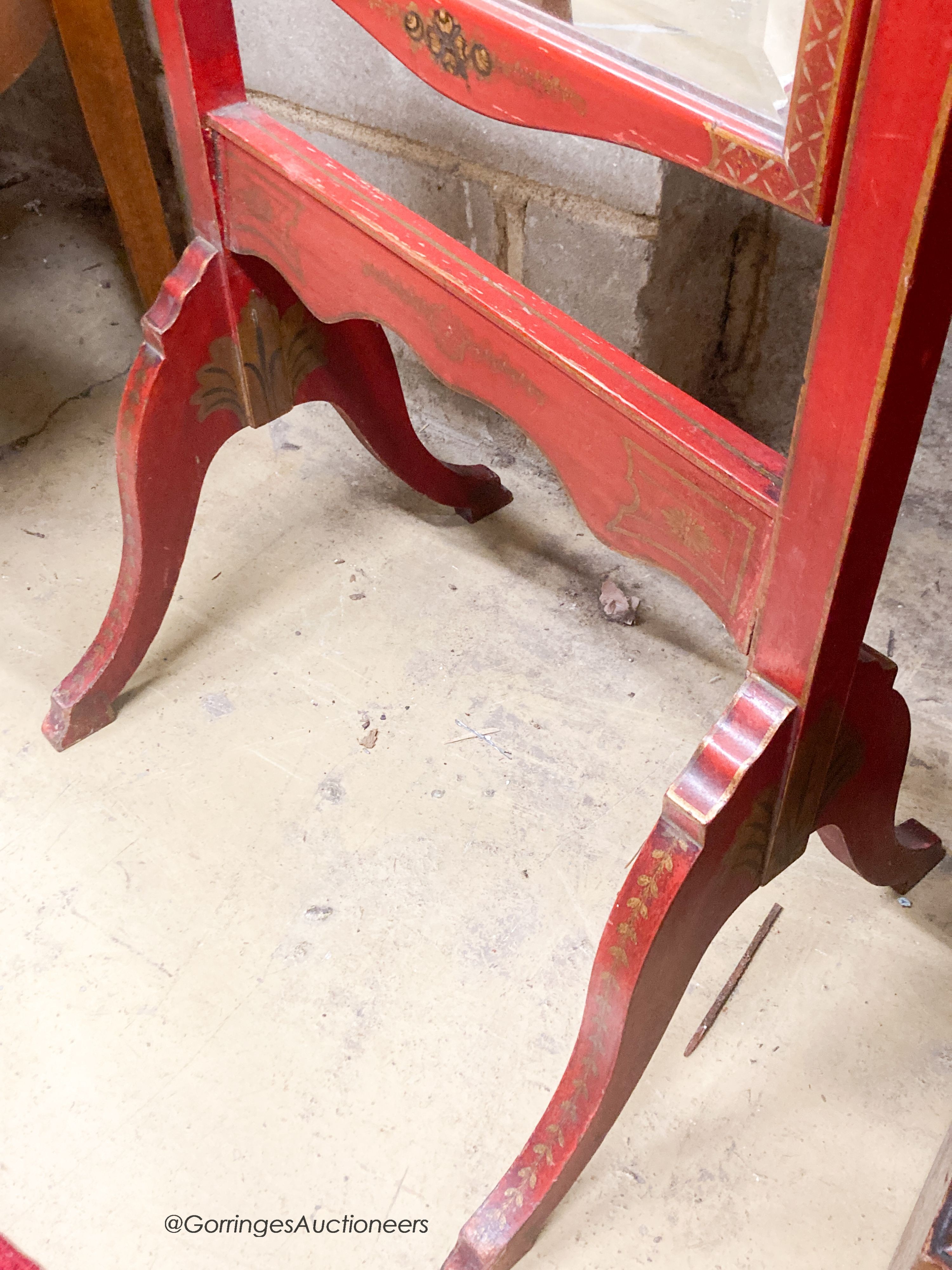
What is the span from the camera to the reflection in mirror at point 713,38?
59 cm

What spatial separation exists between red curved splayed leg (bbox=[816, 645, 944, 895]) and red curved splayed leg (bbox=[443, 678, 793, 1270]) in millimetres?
104

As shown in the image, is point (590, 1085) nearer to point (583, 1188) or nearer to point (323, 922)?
point (583, 1188)

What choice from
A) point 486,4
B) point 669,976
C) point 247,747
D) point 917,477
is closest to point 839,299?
point 486,4

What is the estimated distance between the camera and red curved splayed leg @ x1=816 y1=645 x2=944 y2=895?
0.83 metres

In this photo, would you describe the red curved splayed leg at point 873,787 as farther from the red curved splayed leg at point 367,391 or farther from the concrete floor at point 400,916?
the red curved splayed leg at point 367,391

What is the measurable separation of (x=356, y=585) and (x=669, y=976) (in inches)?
32.5

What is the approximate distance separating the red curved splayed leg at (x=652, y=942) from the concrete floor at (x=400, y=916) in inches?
3.1

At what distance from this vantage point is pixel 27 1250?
97cm

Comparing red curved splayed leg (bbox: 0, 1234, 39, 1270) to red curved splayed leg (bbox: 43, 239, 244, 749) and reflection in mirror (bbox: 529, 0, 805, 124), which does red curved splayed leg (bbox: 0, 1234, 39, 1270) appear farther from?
reflection in mirror (bbox: 529, 0, 805, 124)

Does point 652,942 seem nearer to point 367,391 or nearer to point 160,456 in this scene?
point 160,456

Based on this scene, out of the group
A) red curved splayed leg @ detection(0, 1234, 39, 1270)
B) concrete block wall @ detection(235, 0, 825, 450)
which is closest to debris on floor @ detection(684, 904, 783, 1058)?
red curved splayed leg @ detection(0, 1234, 39, 1270)

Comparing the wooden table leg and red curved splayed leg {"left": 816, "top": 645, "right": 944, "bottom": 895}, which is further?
the wooden table leg

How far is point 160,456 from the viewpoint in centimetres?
118

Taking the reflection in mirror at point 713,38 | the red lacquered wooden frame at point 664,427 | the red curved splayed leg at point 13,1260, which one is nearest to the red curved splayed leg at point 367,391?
the red lacquered wooden frame at point 664,427
